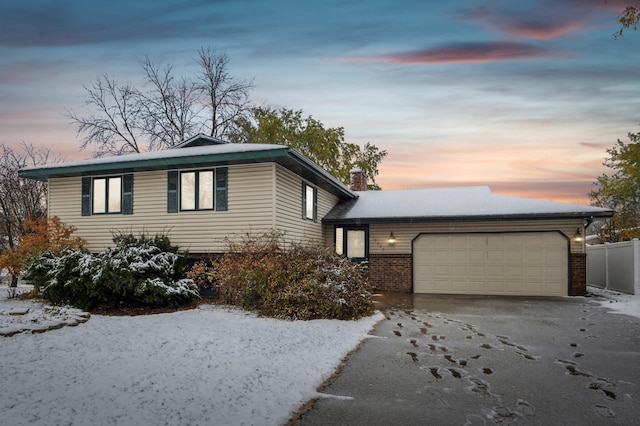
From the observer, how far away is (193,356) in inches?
235

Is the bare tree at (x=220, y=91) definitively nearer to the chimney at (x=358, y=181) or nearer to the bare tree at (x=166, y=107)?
the bare tree at (x=166, y=107)

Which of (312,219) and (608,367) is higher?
(312,219)

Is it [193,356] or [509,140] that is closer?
[193,356]

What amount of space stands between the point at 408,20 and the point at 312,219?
24.4ft

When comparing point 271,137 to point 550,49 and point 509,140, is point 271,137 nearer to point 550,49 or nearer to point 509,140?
point 509,140

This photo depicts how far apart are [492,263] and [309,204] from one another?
22.3 ft

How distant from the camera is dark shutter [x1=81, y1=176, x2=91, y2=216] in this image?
13758mm

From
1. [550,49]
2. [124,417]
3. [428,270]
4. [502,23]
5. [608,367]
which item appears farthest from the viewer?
[428,270]

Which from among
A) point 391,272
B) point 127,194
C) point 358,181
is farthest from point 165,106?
point 391,272

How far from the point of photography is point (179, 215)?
12.8 meters

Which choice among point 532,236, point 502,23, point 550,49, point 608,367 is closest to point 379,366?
point 608,367

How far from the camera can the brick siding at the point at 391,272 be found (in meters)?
15.8

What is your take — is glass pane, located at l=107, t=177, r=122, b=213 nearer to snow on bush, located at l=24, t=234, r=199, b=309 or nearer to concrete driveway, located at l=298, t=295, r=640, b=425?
snow on bush, located at l=24, t=234, r=199, b=309

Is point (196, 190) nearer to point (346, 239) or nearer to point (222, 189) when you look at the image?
point (222, 189)
